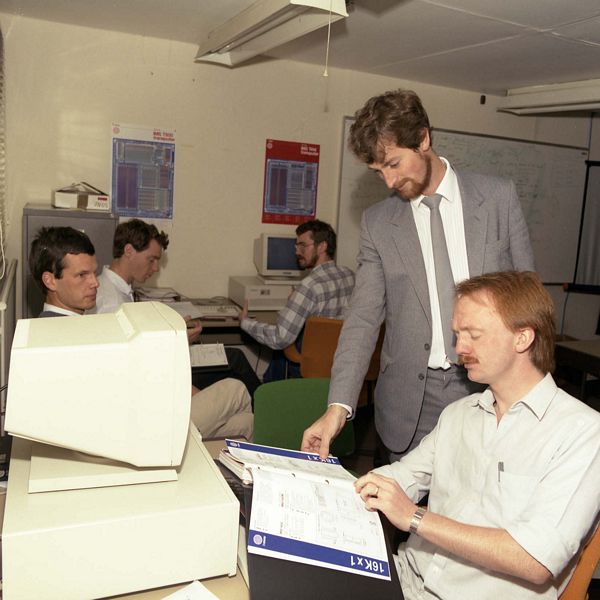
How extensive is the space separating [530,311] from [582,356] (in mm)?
2848

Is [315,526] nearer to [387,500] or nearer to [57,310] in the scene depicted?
[387,500]

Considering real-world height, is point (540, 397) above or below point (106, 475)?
above

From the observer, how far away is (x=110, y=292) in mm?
3131

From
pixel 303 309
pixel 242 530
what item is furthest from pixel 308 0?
pixel 242 530

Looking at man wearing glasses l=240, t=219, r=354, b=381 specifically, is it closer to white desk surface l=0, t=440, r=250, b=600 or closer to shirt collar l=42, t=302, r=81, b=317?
shirt collar l=42, t=302, r=81, b=317

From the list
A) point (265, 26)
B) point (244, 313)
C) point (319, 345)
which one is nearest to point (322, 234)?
point (244, 313)

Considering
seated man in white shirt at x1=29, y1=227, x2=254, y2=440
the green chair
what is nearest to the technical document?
the green chair

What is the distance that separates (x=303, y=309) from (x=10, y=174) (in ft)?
6.26

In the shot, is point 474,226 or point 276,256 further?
point 276,256

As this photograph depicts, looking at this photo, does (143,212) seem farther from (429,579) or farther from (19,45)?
(429,579)

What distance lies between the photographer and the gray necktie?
6.14 feet

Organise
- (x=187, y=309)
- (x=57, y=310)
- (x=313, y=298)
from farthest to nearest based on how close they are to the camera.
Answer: (x=187, y=309), (x=313, y=298), (x=57, y=310)

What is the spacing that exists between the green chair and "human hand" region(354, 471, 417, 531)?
0.87 metres

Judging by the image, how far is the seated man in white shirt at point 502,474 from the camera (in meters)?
1.20
